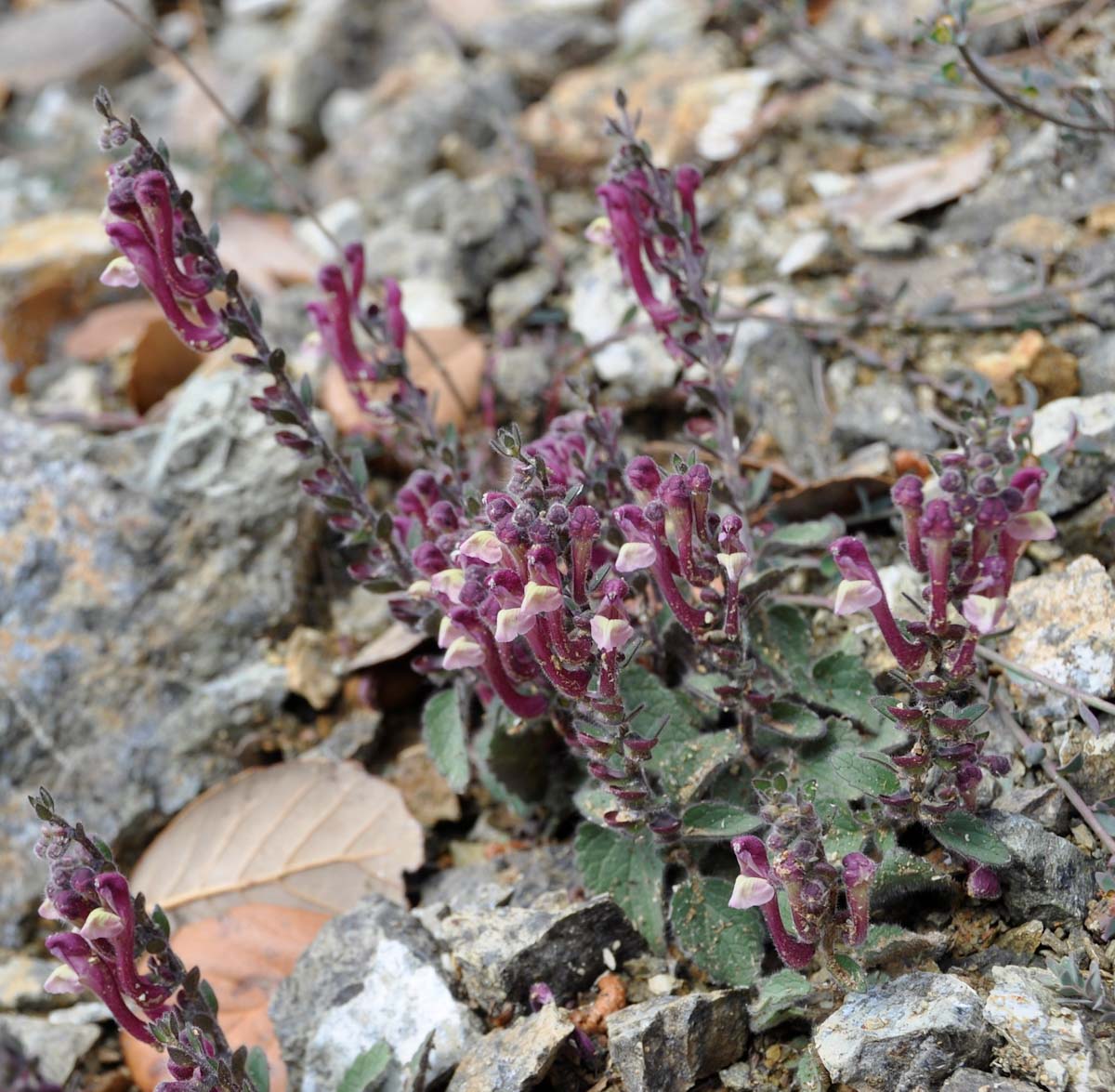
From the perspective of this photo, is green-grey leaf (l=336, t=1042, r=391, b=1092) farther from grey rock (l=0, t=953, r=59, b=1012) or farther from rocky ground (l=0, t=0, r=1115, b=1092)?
grey rock (l=0, t=953, r=59, b=1012)

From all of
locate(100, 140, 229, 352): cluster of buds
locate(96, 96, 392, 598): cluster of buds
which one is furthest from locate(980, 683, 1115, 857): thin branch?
locate(100, 140, 229, 352): cluster of buds

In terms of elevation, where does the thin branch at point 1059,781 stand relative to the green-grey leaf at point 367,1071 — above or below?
below

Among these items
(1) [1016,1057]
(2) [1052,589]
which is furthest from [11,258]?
(1) [1016,1057]

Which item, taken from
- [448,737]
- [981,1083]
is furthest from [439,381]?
[981,1083]

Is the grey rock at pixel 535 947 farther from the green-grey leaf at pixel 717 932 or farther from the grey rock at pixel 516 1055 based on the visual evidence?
the green-grey leaf at pixel 717 932

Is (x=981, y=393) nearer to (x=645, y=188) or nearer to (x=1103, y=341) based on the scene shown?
(x=1103, y=341)

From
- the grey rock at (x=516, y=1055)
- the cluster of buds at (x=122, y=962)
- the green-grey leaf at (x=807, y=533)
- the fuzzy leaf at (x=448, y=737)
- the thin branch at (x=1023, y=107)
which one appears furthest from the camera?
the thin branch at (x=1023, y=107)

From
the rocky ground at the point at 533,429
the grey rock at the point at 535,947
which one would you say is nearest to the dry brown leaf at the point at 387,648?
Answer: the rocky ground at the point at 533,429
